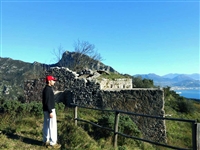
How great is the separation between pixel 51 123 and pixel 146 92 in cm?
795

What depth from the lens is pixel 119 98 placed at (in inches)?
559

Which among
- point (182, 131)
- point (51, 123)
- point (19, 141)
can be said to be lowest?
point (182, 131)

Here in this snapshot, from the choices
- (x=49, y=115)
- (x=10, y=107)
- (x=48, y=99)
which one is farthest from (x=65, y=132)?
(x=10, y=107)

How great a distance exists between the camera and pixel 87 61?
111 ft

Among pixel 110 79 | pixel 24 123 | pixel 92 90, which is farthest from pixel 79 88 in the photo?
pixel 24 123

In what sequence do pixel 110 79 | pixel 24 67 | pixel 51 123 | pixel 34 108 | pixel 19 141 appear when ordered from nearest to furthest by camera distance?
pixel 51 123 → pixel 19 141 → pixel 34 108 → pixel 110 79 → pixel 24 67

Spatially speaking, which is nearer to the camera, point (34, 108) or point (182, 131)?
point (34, 108)

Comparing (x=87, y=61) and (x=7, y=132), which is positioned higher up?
(x=87, y=61)

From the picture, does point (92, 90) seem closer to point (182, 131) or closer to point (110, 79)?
point (110, 79)

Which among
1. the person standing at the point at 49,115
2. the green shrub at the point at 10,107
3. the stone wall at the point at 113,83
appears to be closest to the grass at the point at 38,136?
the person standing at the point at 49,115

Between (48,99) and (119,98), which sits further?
(119,98)

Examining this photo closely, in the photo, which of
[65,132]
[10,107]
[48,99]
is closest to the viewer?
[48,99]

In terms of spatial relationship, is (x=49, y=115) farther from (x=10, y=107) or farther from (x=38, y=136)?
(x=10, y=107)

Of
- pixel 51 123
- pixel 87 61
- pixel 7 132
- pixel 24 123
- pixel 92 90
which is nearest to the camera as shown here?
pixel 51 123
